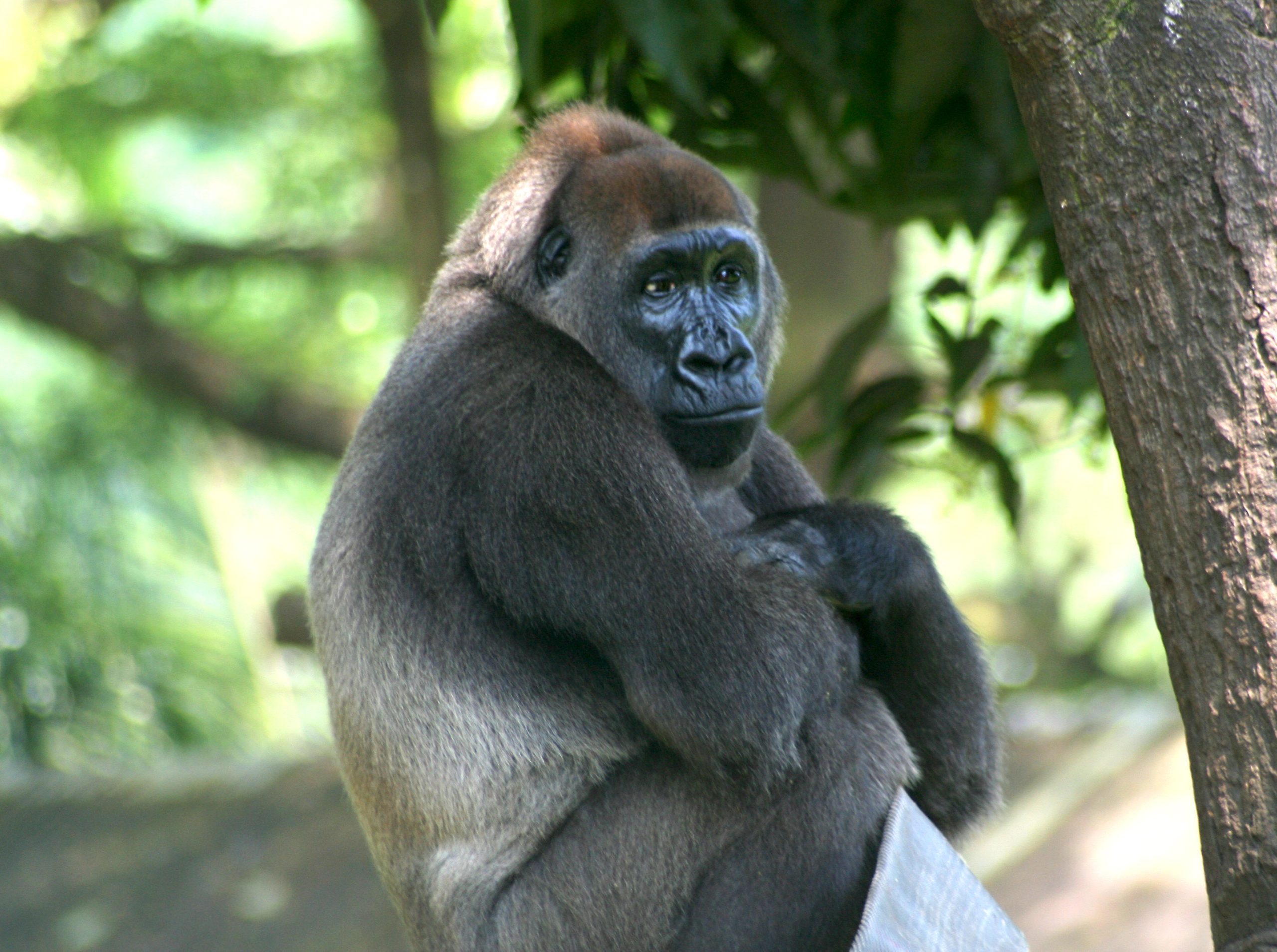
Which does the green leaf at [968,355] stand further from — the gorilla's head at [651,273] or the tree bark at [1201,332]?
the tree bark at [1201,332]

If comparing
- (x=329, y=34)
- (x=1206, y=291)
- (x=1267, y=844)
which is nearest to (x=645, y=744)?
(x=1267, y=844)

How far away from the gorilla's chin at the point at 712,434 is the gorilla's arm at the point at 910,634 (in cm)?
18

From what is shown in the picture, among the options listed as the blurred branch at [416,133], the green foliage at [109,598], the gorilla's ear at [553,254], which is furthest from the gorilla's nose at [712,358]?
the green foliage at [109,598]

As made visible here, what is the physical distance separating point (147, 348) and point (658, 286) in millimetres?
4963

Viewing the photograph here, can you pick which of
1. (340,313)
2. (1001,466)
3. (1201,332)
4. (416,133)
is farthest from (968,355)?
(340,313)

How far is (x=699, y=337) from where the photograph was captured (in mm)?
2871

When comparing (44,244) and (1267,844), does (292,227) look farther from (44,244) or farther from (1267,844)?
(1267,844)

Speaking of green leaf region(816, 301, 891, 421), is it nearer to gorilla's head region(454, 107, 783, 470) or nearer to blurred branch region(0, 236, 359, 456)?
gorilla's head region(454, 107, 783, 470)

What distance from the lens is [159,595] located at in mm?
8656

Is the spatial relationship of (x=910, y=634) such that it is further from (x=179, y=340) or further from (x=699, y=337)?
(x=179, y=340)

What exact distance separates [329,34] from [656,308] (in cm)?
1107

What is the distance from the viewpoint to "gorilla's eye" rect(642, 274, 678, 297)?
2955 mm

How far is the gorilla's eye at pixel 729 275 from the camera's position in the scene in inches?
118

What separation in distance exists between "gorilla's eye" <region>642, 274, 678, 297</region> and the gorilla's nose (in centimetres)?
14
